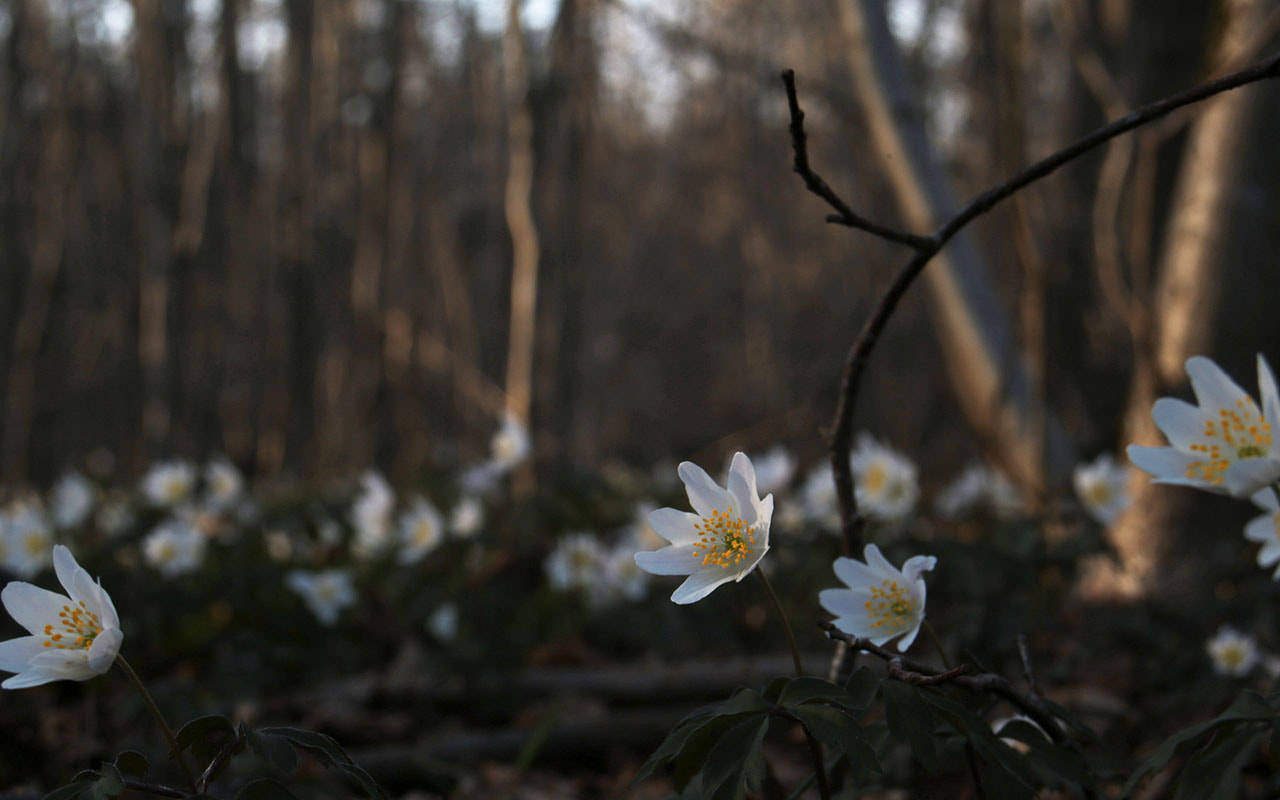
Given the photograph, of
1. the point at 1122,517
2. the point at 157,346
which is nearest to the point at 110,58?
the point at 157,346

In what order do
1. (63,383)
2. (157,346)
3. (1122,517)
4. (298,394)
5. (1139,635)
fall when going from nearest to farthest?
(1139,635) < (1122,517) < (157,346) < (298,394) < (63,383)

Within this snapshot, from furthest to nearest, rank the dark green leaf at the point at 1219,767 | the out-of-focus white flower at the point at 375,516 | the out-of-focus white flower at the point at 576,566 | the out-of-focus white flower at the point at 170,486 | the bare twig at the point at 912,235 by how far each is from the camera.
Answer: the out-of-focus white flower at the point at 170,486 → the out-of-focus white flower at the point at 375,516 → the out-of-focus white flower at the point at 576,566 → the bare twig at the point at 912,235 → the dark green leaf at the point at 1219,767

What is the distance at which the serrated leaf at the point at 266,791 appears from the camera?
895 millimetres

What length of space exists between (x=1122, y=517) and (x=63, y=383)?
14773 millimetres

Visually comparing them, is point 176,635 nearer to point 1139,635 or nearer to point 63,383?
point 1139,635

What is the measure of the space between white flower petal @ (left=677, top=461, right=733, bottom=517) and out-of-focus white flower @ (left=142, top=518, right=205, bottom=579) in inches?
106

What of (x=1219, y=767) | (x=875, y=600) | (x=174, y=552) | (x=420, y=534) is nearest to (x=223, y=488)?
(x=174, y=552)

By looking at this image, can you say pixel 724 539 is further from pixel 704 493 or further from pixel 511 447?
pixel 511 447

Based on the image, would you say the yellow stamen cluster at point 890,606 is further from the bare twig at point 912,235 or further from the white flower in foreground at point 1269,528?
the white flower in foreground at point 1269,528

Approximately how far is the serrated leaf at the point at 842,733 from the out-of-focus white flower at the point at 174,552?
284cm

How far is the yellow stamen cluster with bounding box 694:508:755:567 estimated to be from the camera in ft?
3.47

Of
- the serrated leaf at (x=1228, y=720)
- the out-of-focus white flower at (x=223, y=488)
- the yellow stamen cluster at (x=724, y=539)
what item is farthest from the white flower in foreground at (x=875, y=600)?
the out-of-focus white flower at (x=223, y=488)

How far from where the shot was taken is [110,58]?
12.9 meters

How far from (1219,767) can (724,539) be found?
0.50m
